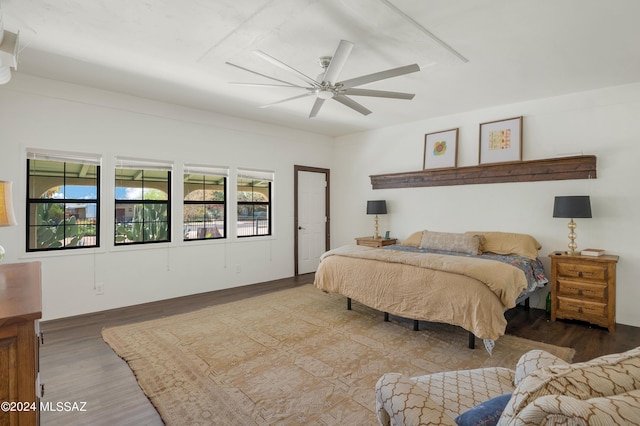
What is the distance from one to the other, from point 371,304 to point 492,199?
2.50 meters

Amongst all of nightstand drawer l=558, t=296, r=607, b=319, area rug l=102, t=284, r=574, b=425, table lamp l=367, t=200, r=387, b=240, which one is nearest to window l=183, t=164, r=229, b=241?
area rug l=102, t=284, r=574, b=425

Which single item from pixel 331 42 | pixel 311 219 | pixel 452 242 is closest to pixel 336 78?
pixel 331 42

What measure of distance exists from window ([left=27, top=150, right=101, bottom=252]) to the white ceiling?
0.95 meters

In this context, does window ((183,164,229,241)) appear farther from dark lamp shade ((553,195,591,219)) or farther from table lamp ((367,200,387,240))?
dark lamp shade ((553,195,591,219))

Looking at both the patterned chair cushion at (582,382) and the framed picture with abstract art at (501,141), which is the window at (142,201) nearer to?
the framed picture with abstract art at (501,141)

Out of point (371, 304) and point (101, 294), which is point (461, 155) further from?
point (101, 294)

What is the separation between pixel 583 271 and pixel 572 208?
27.3 inches

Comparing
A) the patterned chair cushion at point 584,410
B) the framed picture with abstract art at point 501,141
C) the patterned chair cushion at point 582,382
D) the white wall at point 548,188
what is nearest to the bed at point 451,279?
the white wall at point 548,188

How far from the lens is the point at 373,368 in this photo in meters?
2.57

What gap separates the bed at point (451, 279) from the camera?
2.74m

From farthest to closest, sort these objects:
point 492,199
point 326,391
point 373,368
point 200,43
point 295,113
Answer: point 295,113
point 492,199
point 200,43
point 373,368
point 326,391

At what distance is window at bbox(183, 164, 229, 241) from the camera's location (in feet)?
15.8

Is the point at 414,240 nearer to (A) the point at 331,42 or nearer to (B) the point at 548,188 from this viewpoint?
(B) the point at 548,188

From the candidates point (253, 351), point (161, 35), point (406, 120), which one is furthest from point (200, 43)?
point (406, 120)
